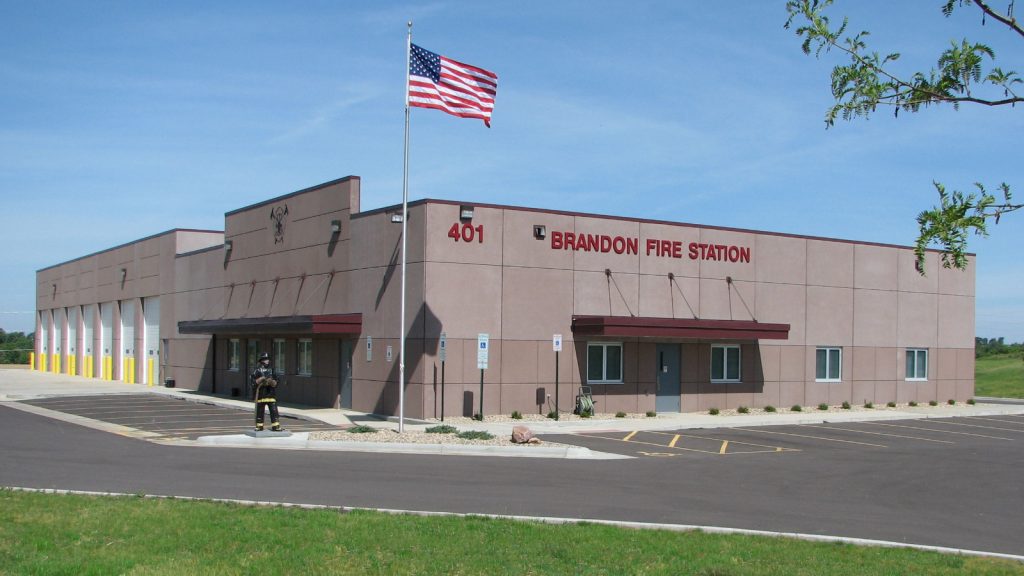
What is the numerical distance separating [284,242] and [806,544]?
27604mm

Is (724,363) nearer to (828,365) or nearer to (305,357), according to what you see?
(828,365)

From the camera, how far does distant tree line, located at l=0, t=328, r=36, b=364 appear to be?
85.4m

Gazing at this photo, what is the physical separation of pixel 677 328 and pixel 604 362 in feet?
8.11

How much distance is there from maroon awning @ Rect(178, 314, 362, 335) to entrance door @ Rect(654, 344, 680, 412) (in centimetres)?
962

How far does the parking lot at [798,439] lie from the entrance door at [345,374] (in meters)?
9.00

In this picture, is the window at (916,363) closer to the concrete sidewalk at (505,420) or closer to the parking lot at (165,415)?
the concrete sidewalk at (505,420)

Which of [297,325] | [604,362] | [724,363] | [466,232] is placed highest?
[466,232]

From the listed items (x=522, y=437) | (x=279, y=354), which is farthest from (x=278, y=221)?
(x=522, y=437)

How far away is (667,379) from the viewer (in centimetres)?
3181

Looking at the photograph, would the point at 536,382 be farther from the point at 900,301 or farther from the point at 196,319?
the point at 196,319

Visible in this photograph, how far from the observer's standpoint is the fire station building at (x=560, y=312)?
2806 centimetres

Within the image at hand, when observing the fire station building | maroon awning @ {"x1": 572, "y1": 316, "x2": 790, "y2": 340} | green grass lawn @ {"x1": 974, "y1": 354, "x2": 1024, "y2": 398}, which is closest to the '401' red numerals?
the fire station building

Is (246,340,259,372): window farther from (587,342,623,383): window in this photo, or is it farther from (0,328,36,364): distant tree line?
(0,328,36,364): distant tree line

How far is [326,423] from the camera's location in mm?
26859
